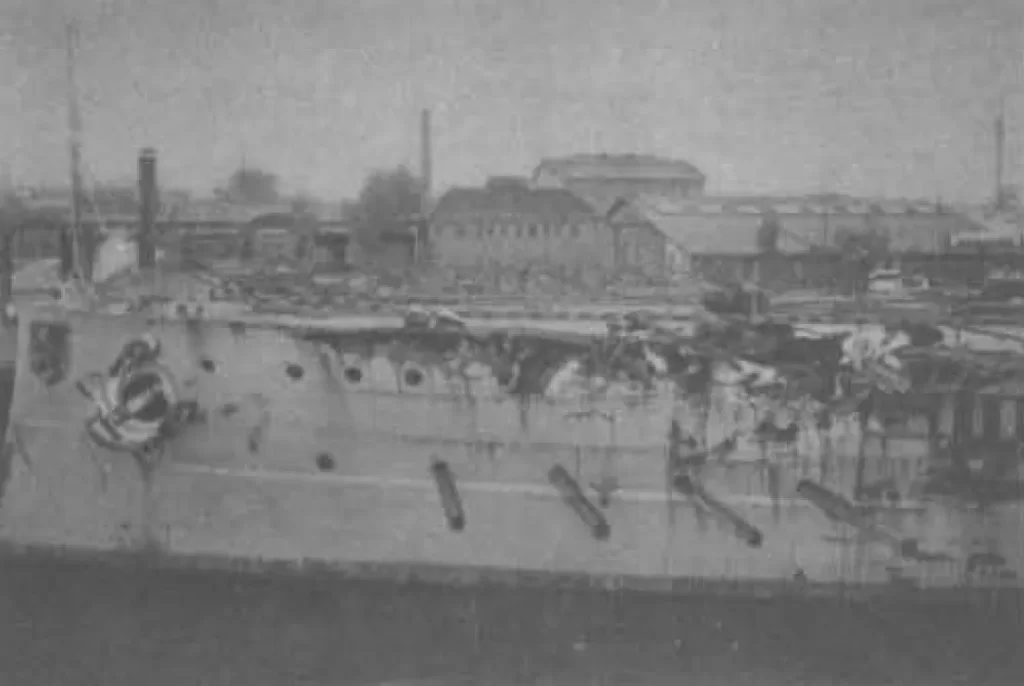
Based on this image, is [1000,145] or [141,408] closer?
[1000,145]

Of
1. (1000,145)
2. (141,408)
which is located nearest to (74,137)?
(141,408)

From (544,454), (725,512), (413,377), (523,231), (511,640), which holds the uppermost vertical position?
(523,231)

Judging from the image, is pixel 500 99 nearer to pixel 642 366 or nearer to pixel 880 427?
pixel 642 366

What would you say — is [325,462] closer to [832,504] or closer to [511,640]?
[511,640]

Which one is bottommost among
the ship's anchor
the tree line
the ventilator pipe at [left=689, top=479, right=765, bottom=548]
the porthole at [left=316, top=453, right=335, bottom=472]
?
the ventilator pipe at [left=689, top=479, right=765, bottom=548]

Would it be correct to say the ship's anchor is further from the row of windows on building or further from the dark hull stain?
the row of windows on building

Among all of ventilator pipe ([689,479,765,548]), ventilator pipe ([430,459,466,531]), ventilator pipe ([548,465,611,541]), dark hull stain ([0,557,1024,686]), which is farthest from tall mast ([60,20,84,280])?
ventilator pipe ([689,479,765,548])
